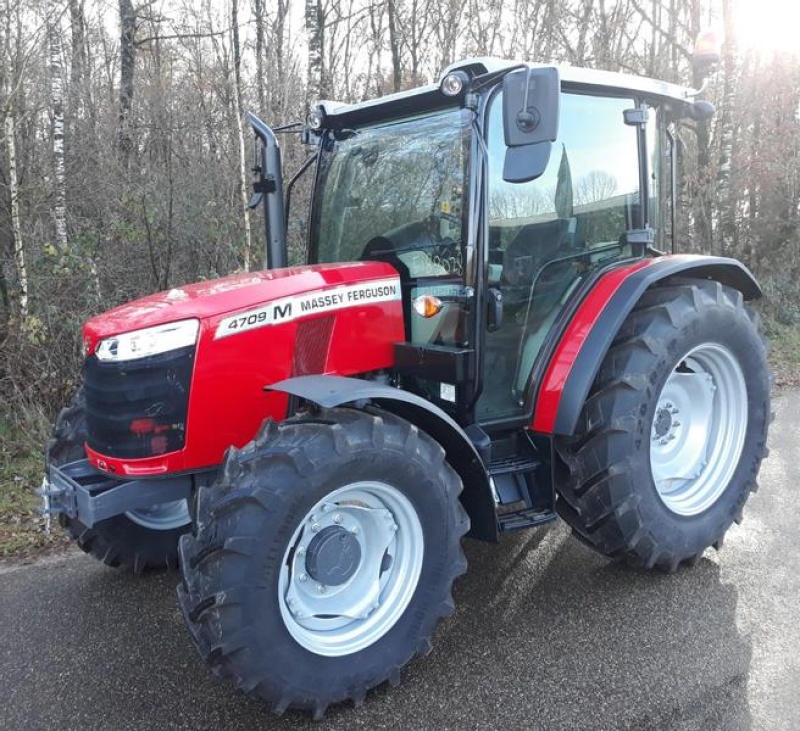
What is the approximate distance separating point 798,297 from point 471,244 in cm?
933

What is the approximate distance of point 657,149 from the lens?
12.4 ft

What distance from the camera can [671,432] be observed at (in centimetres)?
372

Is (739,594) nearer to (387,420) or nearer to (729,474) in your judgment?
(729,474)

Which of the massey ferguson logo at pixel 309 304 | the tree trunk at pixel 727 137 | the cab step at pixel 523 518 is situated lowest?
the cab step at pixel 523 518

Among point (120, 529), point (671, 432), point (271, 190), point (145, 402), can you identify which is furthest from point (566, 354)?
point (120, 529)

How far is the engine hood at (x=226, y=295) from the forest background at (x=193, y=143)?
1.95 meters

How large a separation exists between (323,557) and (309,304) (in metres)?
0.98

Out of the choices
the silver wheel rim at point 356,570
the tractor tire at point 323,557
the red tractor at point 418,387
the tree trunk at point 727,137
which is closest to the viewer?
the tractor tire at point 323,557

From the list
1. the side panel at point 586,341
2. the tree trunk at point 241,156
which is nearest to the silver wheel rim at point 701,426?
the side panel at point 586,341

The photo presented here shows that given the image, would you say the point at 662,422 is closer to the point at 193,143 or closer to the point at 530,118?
the point at 530,118

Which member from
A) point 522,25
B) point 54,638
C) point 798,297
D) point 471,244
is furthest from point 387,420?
point 522,25

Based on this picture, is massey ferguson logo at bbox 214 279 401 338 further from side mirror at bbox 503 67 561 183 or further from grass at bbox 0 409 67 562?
grass at bbox 0 409 67 562

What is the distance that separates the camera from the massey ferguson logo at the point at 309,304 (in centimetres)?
270

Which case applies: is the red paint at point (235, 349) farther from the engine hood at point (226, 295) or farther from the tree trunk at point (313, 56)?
the tree trunk at point (313, 56)
